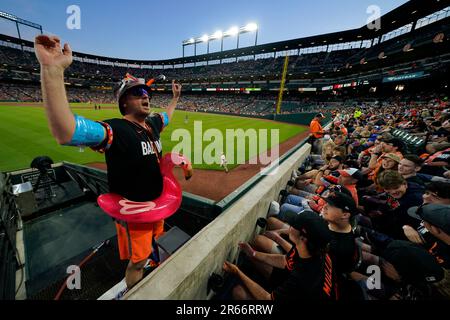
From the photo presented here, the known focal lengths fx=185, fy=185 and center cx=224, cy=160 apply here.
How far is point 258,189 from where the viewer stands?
348cm

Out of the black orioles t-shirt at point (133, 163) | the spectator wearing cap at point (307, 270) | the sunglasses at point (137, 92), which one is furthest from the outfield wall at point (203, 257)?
the sunglasses at point (137, 92)

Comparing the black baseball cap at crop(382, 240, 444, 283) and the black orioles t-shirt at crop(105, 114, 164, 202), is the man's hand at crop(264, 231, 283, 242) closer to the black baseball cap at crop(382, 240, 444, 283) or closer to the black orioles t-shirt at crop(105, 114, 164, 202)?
the black baseball cap at crop(382, 240, 444, 283)

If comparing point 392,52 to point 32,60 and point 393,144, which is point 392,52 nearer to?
point 393,144

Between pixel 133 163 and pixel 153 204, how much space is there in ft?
1.39

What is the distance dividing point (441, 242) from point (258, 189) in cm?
A: 232

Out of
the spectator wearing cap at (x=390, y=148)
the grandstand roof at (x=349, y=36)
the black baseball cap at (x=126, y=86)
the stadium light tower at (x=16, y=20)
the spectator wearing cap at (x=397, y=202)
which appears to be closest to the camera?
the black baseball cap at (x=126, y=86)

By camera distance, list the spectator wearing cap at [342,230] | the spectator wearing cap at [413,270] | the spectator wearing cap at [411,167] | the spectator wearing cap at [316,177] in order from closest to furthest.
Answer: the spectator wearing cap at [413,270] → the spectator wearing cap at [342,230] → the spectator wearing cap at [411,167] → the spectator wearing cap at [316,177]

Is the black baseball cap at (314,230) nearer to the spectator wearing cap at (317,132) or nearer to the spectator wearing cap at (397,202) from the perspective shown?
the spectator wearing cap at (397,202)

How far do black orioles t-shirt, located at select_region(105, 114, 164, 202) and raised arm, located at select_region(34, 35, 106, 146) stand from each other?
0.31m

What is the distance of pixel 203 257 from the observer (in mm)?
1843

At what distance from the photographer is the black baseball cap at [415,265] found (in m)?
1.61

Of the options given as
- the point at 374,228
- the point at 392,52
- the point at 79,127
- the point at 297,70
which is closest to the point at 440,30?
the point at 392,52

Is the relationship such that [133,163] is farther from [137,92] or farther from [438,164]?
[438,164]

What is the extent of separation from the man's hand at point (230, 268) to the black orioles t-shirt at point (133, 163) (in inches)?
47.8
